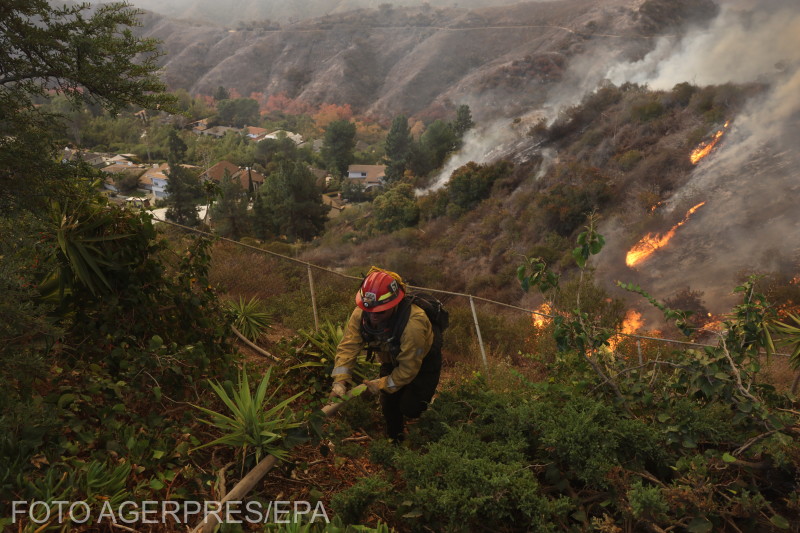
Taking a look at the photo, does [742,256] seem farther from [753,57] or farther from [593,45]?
[593,45]

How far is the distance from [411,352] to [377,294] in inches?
22.3

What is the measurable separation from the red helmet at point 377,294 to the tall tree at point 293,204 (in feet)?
108

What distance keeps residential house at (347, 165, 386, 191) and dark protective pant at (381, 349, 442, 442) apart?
173ft

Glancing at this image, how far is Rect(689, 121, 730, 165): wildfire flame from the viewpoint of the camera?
28984 mm

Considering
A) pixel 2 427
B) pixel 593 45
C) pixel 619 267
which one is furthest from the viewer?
pixel 593 45

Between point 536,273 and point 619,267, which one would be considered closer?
point 536,273

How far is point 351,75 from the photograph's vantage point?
101438 mm

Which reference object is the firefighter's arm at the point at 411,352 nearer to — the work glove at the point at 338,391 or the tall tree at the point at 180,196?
the work glove at the point at 338,391

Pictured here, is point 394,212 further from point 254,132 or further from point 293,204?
point 254,132

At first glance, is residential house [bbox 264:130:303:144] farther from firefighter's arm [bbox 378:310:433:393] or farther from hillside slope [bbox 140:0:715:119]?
firefighter's arm [bbox 378:310:433:393]

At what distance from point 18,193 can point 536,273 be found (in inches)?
162

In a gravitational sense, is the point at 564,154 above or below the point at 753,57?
below

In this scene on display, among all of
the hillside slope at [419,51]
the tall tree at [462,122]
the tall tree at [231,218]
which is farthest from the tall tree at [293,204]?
the hillside slope at [419,51]

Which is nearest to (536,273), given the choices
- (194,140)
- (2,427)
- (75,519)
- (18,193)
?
(75,519)
